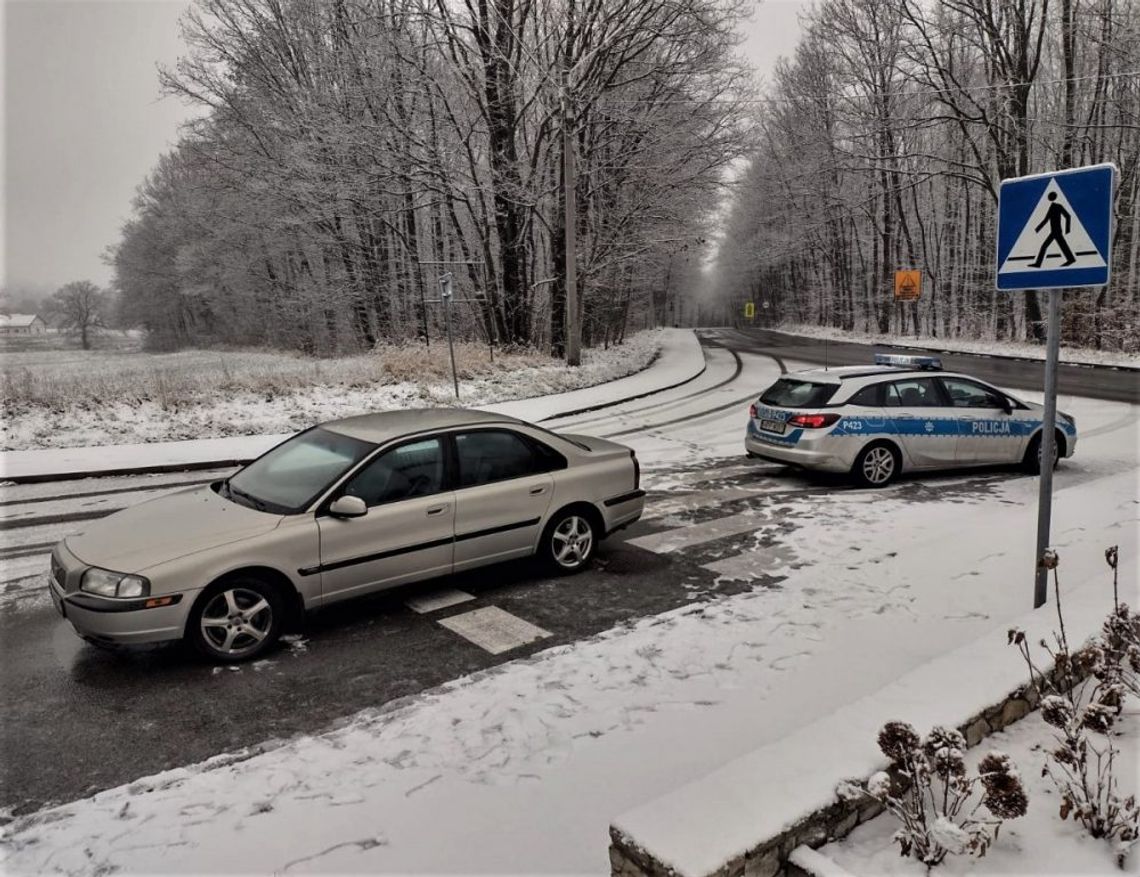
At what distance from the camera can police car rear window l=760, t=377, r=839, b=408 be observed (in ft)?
32.5

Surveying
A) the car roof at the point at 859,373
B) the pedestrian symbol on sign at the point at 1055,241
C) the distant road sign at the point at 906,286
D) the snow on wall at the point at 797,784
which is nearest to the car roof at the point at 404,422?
the snow on wall at the point at 797,784

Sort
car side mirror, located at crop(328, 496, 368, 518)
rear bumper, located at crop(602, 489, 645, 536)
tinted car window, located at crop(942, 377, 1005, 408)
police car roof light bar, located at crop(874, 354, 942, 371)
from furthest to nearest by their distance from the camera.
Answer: police car roof light bar, located at crop(874, 354, 942, 371), tinted car window, located at crop(942, 377, 1005, 408), rear bumper, located at crop(602, 489, 645, 536), car side mirror, located at crop(328, 496, 368, 518)

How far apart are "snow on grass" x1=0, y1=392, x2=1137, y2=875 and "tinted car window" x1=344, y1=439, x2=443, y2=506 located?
4.02 ft

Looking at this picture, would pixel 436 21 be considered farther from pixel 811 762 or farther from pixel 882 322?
pixel 882 322

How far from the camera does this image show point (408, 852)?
3.23m

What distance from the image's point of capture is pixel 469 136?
79.9ft

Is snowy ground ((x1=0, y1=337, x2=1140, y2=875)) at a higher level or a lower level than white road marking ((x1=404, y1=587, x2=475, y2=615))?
lower

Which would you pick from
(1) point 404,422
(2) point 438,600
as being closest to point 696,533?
(2) point 438,600

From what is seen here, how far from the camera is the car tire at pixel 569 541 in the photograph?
669cm

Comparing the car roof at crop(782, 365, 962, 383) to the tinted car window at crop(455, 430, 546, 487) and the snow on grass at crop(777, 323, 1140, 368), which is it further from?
the snow on grass at crop(777, 323, 1140, 368)

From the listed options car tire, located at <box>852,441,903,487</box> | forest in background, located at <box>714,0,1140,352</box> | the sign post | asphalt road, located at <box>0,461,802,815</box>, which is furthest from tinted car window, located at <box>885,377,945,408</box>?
forest in background, located at <box>714,0,1140,352</box>

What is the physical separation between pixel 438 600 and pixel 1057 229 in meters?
5.02

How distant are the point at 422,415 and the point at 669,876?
15.7ft

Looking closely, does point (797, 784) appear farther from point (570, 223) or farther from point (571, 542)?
point (570, 223)
